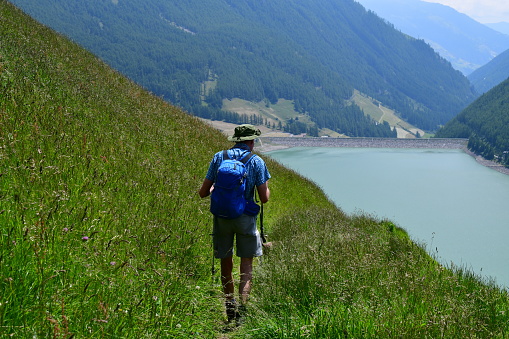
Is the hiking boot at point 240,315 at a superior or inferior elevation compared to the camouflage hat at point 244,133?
inferior

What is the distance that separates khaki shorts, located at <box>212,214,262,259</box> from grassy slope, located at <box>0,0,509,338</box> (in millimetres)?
375

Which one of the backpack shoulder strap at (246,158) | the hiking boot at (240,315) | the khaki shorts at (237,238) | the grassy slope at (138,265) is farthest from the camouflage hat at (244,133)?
the hiking boot at (240,315)

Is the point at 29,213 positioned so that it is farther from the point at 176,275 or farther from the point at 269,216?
the point at 269,216

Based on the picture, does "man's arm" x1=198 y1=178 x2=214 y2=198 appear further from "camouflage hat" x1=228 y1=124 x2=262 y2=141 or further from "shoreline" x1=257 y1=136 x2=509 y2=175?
"shoreline" x1=257 y1=136 x2=509 y2=175

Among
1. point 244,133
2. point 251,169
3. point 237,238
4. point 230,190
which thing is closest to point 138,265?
point 230,190

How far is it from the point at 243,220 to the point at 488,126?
170 meters

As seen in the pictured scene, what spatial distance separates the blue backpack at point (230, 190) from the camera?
13.9ft

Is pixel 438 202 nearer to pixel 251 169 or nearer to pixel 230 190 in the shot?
pixel 251 169

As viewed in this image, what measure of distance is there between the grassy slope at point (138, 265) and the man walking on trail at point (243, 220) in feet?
0.88

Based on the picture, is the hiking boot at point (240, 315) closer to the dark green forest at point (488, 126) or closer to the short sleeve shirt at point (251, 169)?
the short sleeve shirt at point (251, 169)

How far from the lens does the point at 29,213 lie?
3.38 metres

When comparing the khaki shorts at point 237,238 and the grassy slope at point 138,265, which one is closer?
the grassy slope at point 138,265

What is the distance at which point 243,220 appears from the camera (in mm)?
4535

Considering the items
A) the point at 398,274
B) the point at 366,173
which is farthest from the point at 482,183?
the point at 398,274
